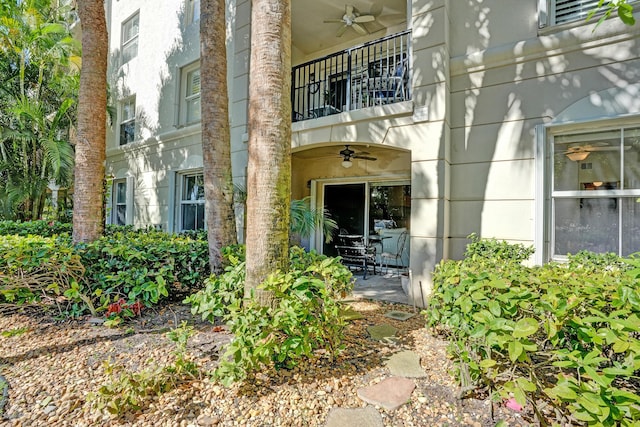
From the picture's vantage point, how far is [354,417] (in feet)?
6.99

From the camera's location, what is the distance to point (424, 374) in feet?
8.81

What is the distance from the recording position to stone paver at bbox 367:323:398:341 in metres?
3.54

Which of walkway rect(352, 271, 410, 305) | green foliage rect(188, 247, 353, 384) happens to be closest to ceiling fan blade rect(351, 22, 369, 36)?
walkway rect(352, 271, 410, 305)

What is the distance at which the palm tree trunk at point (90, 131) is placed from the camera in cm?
475

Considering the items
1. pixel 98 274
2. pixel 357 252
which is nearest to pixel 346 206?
pixel 357 252

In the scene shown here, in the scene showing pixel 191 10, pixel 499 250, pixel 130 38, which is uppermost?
pixel 130 38

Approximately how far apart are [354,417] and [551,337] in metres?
1.29

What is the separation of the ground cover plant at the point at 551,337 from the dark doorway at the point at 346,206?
5654 millimetres

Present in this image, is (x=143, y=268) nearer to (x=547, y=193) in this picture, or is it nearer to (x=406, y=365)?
(x=406, y=365)

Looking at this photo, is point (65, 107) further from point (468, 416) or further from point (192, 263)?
point (468, 416)

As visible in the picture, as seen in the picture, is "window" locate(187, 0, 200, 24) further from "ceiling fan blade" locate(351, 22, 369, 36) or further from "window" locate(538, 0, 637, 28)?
"window" locate(538, 0, 637, 28)

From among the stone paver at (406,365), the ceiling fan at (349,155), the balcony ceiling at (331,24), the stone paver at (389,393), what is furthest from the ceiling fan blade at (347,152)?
the stone paver at (389,393)

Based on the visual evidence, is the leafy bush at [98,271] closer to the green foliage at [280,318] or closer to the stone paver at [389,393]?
the green foliage at [280,318]

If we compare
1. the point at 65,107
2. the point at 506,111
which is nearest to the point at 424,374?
the point at 506,111
